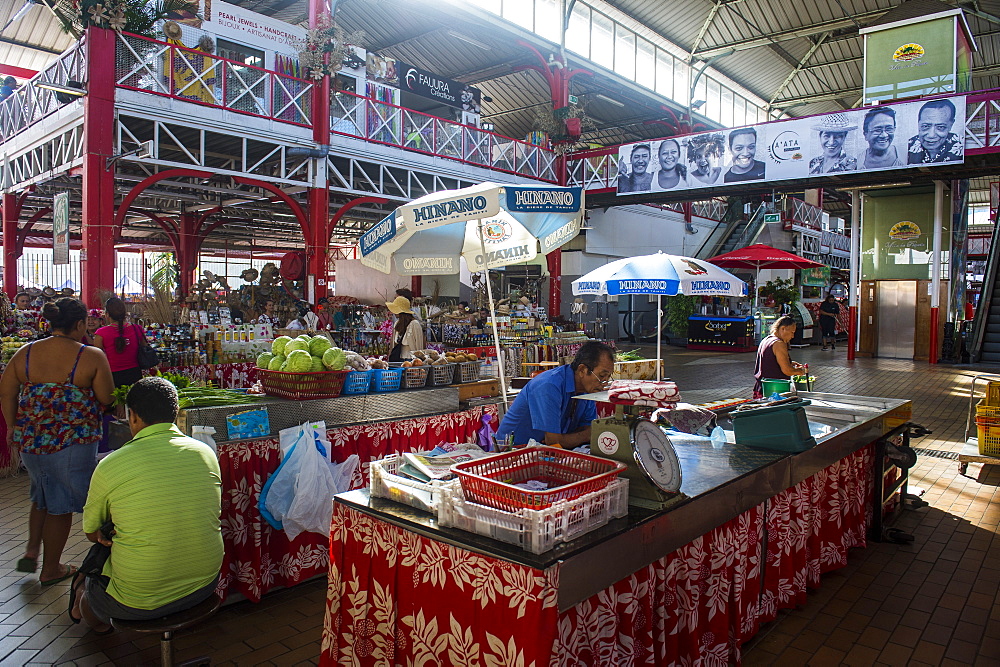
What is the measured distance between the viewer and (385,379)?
4.41 meters

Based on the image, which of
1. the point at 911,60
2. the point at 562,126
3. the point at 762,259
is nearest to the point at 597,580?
the point at 762,259

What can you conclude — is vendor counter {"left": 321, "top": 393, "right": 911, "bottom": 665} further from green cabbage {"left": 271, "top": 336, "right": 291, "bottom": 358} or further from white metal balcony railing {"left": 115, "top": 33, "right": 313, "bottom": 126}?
white metal balcony railing {"left": 115, "top": 33, "right": 313, "bottom": 126}

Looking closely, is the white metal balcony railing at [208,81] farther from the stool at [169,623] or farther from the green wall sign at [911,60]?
the green wall sign at [911,60]

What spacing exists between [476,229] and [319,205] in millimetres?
8320

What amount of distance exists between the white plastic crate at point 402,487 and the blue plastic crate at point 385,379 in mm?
1754

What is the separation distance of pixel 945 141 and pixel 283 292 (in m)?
13.8

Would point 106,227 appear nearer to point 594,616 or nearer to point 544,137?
point 594,616

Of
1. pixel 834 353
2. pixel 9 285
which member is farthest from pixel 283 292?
pixel 834 353

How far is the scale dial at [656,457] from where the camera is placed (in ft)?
7.93

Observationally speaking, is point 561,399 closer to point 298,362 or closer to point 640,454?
point 640,454

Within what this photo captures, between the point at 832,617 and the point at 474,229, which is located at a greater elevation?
the point at 474,229

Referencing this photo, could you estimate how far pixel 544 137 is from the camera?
18.6m

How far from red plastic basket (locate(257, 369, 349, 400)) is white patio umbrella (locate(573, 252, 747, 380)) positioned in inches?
155

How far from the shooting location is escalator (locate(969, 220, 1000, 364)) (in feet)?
51.7
